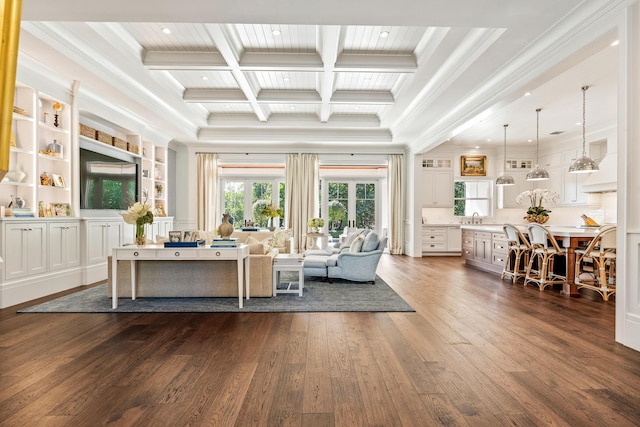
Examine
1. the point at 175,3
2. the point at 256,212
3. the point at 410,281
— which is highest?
the point at 175,3

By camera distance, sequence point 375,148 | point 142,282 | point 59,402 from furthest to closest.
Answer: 1. point 375,148
2. point 142,282
3. point 59,402

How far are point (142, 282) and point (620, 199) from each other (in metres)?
5.14

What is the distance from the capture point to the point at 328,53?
4.67 meters

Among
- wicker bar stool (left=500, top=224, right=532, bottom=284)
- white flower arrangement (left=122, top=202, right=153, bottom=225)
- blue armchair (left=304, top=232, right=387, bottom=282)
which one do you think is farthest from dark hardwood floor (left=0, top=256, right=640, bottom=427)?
wicker bar stool (left=500, top=224, right=532, bottom=284)

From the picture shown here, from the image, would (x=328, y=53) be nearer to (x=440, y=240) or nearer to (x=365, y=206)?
(x=365, y=206)

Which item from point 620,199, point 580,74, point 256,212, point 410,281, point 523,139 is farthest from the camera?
point 256,212

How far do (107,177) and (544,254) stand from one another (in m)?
7.16

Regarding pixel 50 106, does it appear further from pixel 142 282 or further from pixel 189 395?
pixel 189 395

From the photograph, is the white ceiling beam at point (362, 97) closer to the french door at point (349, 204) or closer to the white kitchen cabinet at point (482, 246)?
the white kitchen cabinet at point (482, 246)

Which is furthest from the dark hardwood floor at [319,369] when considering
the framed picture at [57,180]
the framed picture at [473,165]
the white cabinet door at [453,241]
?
the framed picture at [473,165]

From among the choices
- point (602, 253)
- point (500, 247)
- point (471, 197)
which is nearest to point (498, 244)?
point (500, 247)

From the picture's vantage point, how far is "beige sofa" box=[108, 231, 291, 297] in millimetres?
4590

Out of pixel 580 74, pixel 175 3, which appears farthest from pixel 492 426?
pixel 580 74

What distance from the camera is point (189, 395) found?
214 cm
